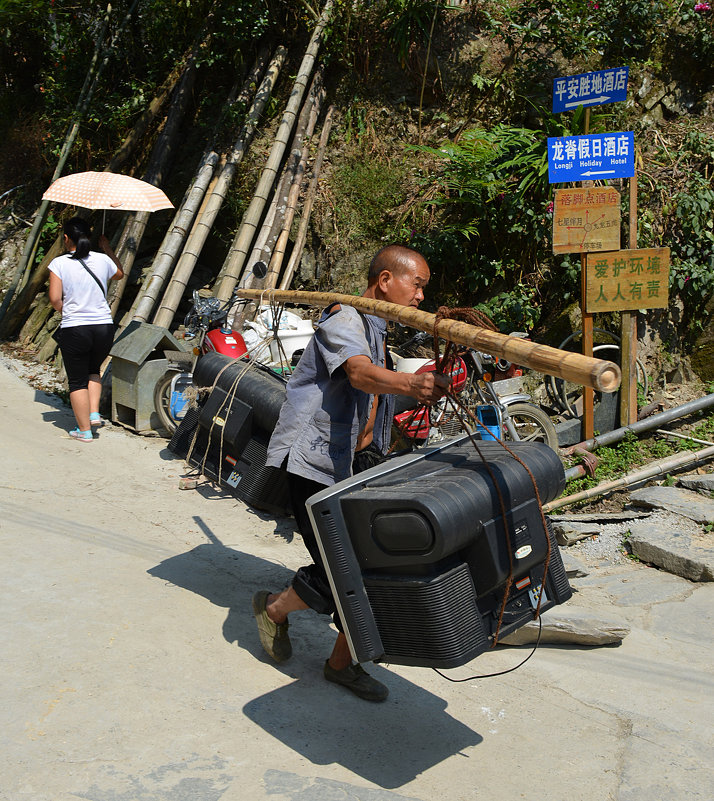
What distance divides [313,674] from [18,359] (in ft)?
22.5

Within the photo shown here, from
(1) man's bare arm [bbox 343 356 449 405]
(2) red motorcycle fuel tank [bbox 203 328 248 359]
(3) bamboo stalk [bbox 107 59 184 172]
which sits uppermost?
(3) bamboo stalk [bbox 107 59 184 172]

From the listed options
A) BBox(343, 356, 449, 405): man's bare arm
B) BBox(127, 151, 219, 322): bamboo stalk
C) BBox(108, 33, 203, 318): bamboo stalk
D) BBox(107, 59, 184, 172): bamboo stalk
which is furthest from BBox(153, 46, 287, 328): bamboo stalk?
BBox(343, 356, 449, 405): man's bare arm

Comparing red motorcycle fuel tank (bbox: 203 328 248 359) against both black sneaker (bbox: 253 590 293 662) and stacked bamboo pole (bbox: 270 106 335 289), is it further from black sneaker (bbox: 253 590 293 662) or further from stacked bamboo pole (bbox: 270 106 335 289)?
black sneaker (bbox: 253 590 293 662)

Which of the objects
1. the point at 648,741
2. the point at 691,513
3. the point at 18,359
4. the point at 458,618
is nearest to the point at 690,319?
the point at 691,513

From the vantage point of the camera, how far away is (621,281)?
6316mm

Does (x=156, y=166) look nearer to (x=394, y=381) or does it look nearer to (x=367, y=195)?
(x=367, y=195)

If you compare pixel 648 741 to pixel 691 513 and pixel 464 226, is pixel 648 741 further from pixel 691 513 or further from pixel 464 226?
pixel 464 226

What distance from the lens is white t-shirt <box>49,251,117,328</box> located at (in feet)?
20.4

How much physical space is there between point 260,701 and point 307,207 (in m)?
6.57

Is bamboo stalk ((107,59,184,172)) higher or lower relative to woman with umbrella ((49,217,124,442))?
higher

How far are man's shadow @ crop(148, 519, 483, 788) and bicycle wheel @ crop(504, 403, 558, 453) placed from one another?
297 cm

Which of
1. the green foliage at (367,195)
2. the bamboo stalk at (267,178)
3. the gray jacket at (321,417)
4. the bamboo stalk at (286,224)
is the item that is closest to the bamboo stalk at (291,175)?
the bamboo stalk at (286,224)

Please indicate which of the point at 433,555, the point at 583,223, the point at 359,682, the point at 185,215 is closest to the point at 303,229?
the point at 185,215

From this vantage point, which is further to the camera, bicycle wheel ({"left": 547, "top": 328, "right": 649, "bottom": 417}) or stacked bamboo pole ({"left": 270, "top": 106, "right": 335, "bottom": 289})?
stacked bamboo pole ({"left": 270, "top": 106, "right": 335, "bottom": 289})
